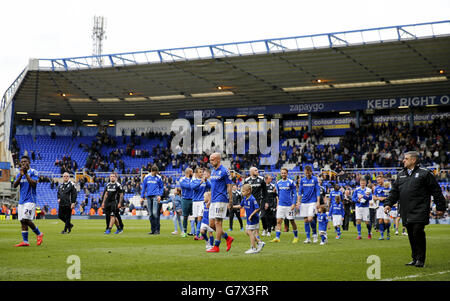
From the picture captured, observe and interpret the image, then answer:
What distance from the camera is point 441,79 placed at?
152ft

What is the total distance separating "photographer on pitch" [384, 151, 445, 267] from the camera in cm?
971

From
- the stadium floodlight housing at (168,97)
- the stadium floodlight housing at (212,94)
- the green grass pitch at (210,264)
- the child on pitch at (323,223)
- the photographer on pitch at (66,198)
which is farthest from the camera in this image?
the stadium floodlight housing at (168,97)

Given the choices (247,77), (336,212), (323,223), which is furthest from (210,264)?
(247,77)

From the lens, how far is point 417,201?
985 cm

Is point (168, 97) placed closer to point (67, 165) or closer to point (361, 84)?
point (67, 165)

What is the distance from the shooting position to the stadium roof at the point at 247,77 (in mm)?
40375

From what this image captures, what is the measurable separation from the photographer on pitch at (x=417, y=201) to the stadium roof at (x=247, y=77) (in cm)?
2892

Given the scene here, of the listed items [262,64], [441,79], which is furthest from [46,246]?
[441,79]

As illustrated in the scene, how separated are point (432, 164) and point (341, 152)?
9559 mm

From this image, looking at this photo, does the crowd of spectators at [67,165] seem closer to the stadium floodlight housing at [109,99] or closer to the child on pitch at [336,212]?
Answer: the stadium floodlight housing at [109,99]

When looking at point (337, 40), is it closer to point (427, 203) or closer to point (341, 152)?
point (341, 152)

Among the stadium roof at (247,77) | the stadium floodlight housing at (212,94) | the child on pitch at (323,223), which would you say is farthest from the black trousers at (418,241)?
the stadium floodlight housing at (212,94)

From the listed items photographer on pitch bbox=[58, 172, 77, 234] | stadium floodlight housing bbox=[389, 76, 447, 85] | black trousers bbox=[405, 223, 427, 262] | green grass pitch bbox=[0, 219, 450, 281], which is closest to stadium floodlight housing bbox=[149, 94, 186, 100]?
stadium floodlight housing bbox=[389, 76, 447, 85]

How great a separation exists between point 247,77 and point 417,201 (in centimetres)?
3873
